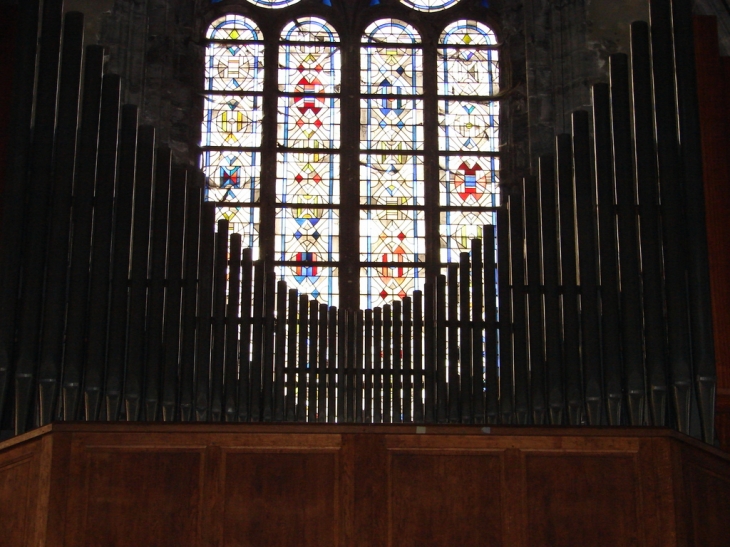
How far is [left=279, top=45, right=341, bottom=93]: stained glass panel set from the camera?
1484 centimetres

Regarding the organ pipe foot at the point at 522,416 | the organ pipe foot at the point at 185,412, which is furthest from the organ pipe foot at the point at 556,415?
the organ pipe foot at the point at 185,412

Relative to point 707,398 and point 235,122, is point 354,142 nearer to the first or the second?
point 235,122

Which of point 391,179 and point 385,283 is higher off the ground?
point 391,179

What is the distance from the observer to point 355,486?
863 centimetres

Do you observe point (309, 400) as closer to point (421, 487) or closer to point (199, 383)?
point (199, 383)

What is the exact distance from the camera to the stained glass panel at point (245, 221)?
14.1m

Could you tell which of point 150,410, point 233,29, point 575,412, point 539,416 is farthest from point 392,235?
point 150,410

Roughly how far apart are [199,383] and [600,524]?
11.0 feet

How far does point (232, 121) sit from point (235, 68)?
26.8 inches

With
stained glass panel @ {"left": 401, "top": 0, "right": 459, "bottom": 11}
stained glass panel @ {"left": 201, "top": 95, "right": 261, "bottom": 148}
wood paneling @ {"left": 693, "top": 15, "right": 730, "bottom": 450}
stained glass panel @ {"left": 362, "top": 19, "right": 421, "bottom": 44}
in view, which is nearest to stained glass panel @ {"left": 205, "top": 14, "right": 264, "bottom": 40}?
stained glass panel @ {"left": 201, "top": 95, "right": 261, "bottom": 148}

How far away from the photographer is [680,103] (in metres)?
10.6

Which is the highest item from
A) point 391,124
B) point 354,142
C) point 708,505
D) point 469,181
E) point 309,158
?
point 391,124

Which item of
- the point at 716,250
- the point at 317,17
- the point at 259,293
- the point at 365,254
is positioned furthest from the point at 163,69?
the point at 716,250

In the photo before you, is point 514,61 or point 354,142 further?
point 514,61
